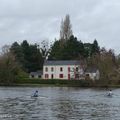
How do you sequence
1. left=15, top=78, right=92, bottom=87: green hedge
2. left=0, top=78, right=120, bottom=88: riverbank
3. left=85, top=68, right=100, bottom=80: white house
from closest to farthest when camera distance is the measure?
left=0, top=78, right=120, bottom=88: riverbank
left=15, top=78, right=92, bottom=87: green hedge
left=85, top=68, right=100, bottom=80: white house

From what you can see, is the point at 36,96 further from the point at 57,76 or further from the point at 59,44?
the point at 59,44

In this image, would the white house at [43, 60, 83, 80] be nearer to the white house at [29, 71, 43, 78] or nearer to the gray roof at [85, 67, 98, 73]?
the white house at [29, 71, 43, 78]

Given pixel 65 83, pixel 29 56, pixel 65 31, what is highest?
pixel 65 31

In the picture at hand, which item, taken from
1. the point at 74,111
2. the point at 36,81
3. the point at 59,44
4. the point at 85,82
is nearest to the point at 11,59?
the point at 36,81

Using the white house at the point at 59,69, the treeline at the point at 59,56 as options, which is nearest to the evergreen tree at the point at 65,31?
the treeline at the point at 59,56

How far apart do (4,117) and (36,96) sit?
31101 millimetres

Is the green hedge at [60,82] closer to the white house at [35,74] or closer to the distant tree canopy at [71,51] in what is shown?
the white house at [35,74]

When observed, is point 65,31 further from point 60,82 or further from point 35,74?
point 60,82

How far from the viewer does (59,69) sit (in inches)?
6196

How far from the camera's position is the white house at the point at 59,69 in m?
154

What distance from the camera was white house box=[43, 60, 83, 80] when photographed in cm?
15450

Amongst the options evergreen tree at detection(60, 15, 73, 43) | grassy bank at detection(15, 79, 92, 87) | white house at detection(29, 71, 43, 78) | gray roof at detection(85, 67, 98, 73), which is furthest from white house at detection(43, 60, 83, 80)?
evergreen tree at detection(60, 15, 73, 43)

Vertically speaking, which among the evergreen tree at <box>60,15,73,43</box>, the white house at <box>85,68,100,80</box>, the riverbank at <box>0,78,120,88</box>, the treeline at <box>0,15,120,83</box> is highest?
the evergreen tree at <box>60,15,73,43</box>

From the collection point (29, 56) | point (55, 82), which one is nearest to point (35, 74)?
point (29, 56)
